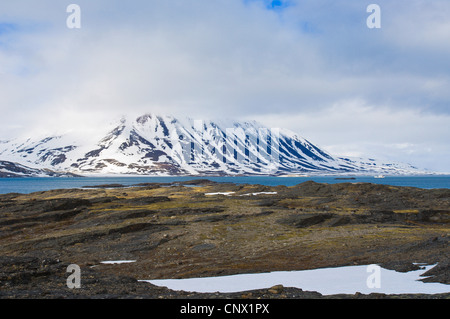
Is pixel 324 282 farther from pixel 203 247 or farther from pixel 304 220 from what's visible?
pixel 304 220

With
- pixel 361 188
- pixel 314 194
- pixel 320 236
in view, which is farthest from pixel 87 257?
pixel 361 188

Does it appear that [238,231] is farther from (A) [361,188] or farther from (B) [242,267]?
(A) [361,188]

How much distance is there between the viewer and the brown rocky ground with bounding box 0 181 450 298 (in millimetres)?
20734

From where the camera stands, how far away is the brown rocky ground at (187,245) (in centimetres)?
2073

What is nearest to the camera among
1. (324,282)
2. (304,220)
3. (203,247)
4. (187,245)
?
(324,282)

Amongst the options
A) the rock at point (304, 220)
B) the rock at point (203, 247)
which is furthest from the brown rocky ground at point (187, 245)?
the rock at point (304, 220)

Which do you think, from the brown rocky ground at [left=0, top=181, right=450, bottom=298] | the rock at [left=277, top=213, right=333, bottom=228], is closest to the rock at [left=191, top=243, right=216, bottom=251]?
the brown rocky ground at [left=0, top=181, right=450, bottom=298]

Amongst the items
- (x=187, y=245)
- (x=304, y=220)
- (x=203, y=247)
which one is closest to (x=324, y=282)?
(x=203, y=247)

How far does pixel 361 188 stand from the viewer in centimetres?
9612

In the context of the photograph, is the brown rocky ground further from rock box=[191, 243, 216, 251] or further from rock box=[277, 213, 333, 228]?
rock box=[277, 213, 333, 228]

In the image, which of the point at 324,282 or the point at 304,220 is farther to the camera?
the point at 304,220

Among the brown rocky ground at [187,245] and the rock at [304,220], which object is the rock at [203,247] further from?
the rock at [304,220]

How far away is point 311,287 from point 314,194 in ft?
248

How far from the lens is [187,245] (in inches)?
1433
